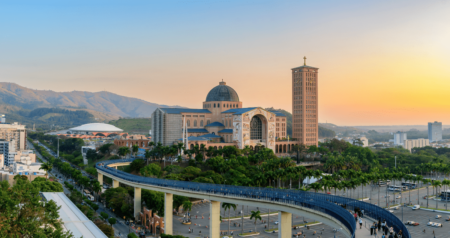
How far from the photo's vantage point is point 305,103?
13962 cm

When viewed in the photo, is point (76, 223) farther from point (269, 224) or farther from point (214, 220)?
point (269, 224)

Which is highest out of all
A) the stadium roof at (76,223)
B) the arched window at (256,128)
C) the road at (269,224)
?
the arched window at (256,128)

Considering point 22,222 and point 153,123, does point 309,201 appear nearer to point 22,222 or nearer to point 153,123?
point 22,222

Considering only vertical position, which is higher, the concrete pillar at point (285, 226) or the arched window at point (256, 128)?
the arched window at point (256, 128)

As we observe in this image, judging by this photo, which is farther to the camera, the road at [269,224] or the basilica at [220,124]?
the basilica at [220,124]

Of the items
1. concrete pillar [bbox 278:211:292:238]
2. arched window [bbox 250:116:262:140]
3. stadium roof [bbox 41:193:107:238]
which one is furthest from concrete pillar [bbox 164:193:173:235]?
arched window [bbox 250:116:262:140]

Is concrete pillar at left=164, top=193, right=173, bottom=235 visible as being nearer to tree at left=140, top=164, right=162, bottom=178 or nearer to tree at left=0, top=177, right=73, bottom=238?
tree at left=140, top=164, right=162, bottom=178

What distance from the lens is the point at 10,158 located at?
461ft

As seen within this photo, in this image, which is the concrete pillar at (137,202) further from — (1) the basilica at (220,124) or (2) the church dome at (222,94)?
(2) the church dome at (222,94)

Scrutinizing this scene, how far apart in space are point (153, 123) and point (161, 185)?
68.4 meters

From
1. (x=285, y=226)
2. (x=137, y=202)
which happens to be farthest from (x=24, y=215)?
(x=137, y=202)

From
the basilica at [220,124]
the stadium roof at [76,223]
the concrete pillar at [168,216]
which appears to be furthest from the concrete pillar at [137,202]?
the basilica at [220,124]

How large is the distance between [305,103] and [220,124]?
32727 mm

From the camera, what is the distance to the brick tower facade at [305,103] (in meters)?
139
